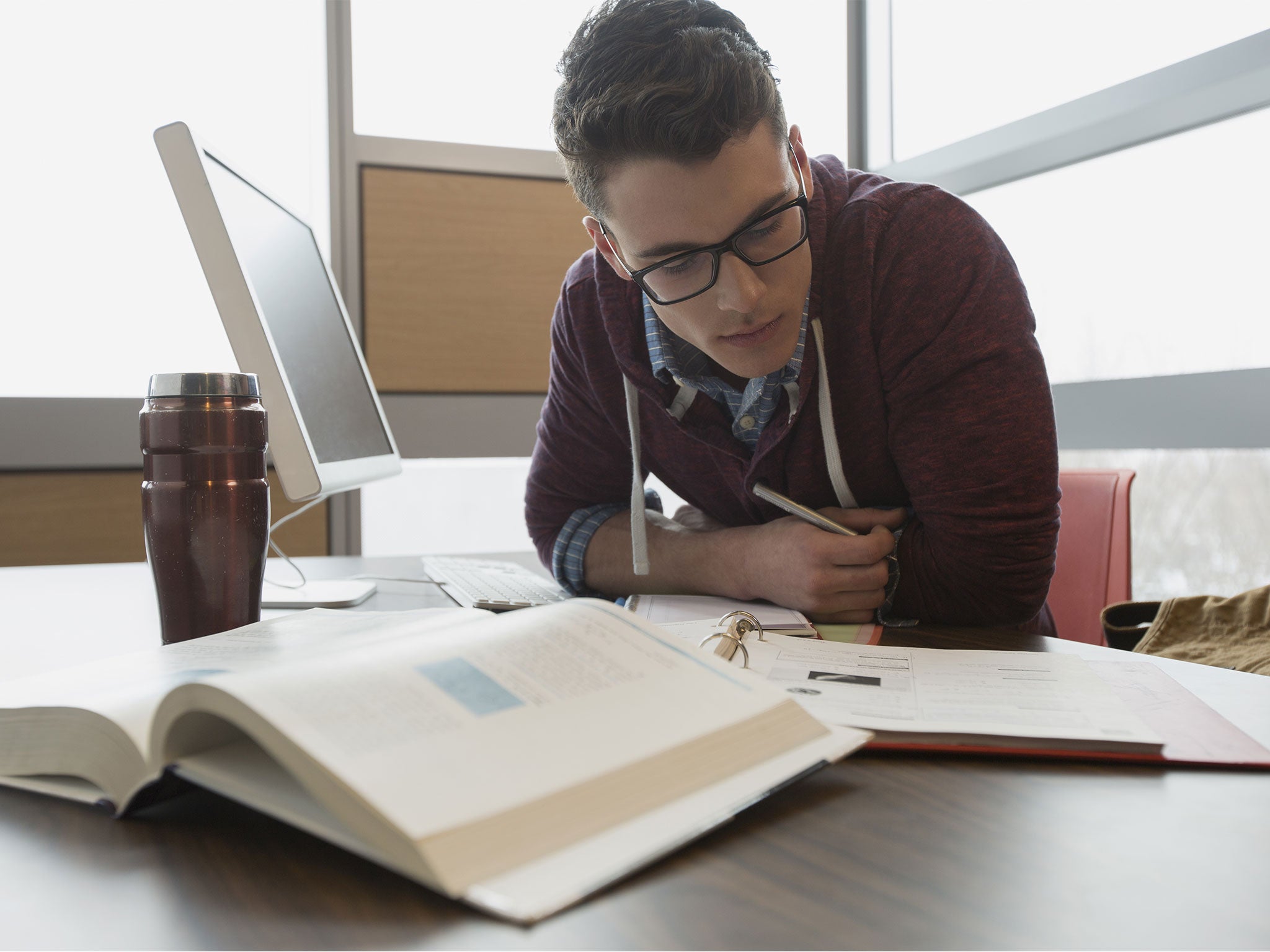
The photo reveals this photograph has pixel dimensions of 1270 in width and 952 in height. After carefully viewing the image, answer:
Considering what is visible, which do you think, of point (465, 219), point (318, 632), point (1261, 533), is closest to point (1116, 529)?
point (1261, 533)

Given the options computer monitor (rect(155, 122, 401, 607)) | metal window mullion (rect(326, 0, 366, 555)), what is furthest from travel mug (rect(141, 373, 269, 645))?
metal window mullion (rect(326, 0, 366, 555))

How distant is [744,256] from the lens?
0.99 meters

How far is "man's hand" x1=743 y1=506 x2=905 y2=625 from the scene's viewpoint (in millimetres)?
964

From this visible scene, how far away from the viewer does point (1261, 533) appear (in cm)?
194

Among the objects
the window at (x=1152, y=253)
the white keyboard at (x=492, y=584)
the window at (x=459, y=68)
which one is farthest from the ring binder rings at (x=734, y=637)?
the window at (x=459, y=68)

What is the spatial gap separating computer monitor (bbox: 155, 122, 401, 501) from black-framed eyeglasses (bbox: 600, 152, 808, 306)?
0.39 m

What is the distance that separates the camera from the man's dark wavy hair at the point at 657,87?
37.0 inches

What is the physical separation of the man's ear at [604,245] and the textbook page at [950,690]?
564 mm

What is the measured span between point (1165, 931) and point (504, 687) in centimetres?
28

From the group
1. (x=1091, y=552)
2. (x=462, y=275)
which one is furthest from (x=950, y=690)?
(x=462, y=275)

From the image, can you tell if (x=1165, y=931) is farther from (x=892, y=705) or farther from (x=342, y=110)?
(x=342, y=110)

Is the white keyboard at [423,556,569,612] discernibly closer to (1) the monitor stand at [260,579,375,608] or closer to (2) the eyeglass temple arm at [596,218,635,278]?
(1) the monitor stand at [260,579,375,608]

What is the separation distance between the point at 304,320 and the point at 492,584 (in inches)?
16.0

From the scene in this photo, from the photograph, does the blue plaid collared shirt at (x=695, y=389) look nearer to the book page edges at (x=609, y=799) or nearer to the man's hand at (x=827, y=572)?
the man's hand at (x=827, y=572)
